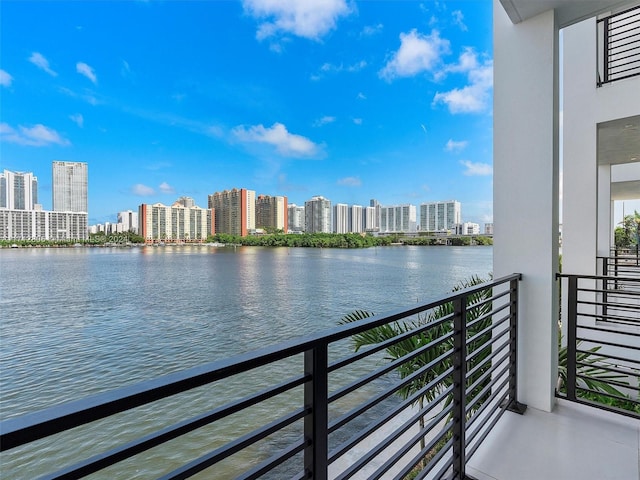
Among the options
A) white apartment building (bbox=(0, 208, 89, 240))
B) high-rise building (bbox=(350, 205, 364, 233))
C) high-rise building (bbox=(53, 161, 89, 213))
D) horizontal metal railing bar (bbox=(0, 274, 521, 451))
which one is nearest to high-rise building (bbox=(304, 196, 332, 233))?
high-rise building (bbox=(350, 205, 364, 233))

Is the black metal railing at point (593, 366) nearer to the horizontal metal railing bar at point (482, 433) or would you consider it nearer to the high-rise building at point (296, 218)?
the horizontal metal railing bar at point (482, 433)

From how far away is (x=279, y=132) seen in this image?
55.1 m

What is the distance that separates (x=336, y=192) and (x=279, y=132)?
43.2ft

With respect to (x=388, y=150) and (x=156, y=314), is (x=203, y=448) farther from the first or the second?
(x=388, y=150)

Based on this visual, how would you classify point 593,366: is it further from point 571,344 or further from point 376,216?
point 376,216

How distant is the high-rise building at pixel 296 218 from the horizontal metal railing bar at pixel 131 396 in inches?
2070

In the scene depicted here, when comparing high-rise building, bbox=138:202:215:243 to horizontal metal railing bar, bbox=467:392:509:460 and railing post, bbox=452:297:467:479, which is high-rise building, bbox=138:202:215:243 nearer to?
horizontal metal railing bar, bbox=467:392:509:460

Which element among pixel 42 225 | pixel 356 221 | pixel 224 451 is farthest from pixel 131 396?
pixel 42 225

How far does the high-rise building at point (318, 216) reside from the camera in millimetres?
51572

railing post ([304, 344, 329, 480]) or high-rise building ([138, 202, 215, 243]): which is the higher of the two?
high-rise building ([138, 202, 215, 243])

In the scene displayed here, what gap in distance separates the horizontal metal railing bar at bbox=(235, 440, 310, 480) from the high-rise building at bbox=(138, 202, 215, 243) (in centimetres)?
5938

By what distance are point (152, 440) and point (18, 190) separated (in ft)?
176

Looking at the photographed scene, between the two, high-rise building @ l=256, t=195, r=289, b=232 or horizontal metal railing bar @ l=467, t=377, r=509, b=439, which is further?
high-rise building @ l=256, t=195, r=289, b=232

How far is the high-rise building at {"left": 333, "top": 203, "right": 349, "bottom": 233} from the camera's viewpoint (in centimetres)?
4978
